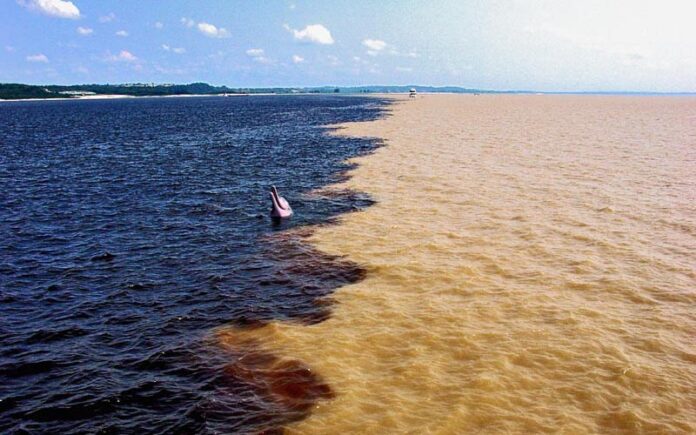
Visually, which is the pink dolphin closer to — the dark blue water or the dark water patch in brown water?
the dark blue water

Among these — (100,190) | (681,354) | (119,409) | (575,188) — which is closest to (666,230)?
(575,188)

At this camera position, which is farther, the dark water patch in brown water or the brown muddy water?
the dark water patch in brown water

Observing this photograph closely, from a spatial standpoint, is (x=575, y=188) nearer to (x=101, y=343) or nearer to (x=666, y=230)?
(x=666, y=230)

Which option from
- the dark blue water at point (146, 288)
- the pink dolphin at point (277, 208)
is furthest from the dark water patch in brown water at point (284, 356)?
the pink dolphin at point (277, 208)

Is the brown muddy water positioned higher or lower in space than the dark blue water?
higher

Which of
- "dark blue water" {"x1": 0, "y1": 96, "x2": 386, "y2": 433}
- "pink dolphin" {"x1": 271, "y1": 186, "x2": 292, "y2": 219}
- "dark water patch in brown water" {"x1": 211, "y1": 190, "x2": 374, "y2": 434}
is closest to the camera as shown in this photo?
"dark water patch in brown water" {"x1": 211, "y1": 190, "x2": 374, "y2": 434}

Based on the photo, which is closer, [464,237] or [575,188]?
[464,237]

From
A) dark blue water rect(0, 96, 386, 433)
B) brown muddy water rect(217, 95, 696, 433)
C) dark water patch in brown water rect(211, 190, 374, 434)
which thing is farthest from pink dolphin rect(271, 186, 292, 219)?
brown muddy water rect(217, 95, 696, 433)
